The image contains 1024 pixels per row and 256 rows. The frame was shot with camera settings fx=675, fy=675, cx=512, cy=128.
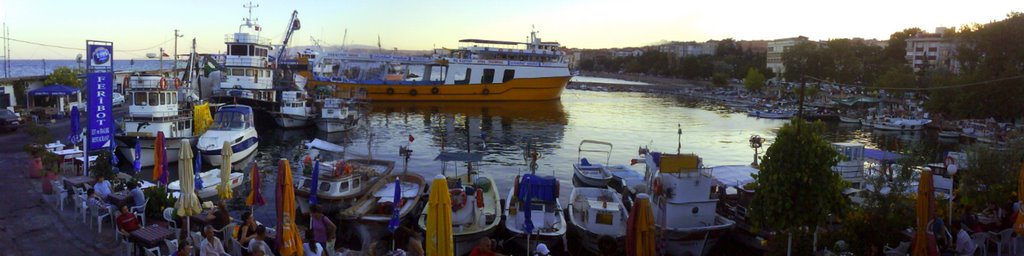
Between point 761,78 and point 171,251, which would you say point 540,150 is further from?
point 761,78

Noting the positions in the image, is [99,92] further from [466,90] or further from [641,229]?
[466,90]

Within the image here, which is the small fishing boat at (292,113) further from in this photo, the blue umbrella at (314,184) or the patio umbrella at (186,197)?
the patio umbrella at (186,197)

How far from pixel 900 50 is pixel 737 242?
93.6m

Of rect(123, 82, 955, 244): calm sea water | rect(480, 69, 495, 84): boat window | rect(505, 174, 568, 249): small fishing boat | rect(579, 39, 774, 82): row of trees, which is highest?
rect(579, 39, 774, 82): row of trees

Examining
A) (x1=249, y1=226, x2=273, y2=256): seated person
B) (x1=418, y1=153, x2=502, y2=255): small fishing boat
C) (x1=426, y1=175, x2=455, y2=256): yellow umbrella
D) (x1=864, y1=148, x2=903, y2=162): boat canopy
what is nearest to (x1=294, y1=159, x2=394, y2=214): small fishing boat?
(x1=418, y1=153, x2=502, y2=255): small fishing boat

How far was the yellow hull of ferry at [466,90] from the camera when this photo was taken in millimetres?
64188

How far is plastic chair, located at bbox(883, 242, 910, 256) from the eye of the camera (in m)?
10.3

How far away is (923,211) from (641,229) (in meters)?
4.16

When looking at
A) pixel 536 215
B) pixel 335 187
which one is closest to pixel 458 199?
pixel 536 215

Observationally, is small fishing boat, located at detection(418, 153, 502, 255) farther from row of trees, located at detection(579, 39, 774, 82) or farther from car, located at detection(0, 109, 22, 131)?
row of trees, located at detection(579, 39, 774, 82)

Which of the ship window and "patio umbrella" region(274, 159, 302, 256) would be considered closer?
"patio umbrella" region(274, 159, 302, 256)

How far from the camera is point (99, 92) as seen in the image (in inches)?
584

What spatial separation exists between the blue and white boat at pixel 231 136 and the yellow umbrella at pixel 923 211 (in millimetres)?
20256

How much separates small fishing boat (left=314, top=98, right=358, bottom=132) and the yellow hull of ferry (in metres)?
24.1
